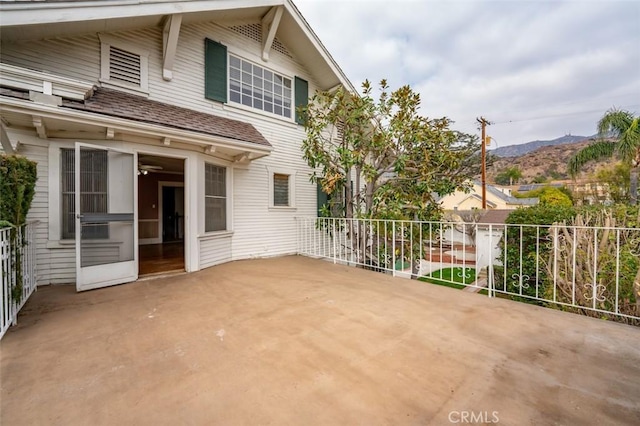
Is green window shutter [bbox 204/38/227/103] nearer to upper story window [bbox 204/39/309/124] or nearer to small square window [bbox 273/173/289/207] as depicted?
upper story window [bbox 204/39/309/124]

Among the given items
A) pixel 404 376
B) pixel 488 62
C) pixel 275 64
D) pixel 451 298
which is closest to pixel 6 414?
pixel 404 376

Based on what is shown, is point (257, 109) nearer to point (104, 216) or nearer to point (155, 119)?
point (155, 119)

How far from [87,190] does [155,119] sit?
151cm

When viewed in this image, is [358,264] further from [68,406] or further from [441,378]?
[68,406]

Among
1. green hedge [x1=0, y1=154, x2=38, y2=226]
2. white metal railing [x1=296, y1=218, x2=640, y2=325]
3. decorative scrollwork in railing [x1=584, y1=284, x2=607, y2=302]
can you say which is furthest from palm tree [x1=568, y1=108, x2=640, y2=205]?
green hedge [x1=0, y1=154, x2=38, y2=226]

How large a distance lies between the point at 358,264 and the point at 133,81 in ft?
19.5

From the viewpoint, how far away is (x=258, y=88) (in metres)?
6.90

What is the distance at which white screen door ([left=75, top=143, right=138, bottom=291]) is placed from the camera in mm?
3811

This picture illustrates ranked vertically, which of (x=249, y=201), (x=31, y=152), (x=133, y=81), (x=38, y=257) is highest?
(x=133, y=81)

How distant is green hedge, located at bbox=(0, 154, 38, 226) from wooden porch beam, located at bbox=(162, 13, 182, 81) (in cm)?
338

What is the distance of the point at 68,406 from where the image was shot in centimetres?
158

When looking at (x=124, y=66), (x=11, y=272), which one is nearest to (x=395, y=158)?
(x=124, y=66)

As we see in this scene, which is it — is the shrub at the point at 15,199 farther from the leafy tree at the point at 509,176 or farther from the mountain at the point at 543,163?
the leafy tree at the point at 509,176

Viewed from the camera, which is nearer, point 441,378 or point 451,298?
point 441,378
